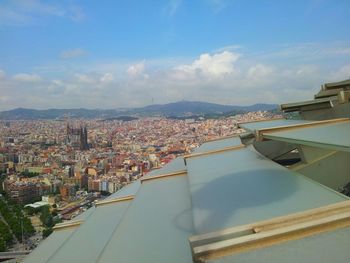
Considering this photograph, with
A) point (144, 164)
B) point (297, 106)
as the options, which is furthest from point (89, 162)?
point (297, 106)

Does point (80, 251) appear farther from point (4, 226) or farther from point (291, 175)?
point (4, 226)

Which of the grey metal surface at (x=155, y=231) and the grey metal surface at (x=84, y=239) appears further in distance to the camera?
the grey metal surface at (x=84, y=239)

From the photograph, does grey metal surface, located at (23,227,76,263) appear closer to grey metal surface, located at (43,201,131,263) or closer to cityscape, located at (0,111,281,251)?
grey metal surface, located at (43,201,131,263)

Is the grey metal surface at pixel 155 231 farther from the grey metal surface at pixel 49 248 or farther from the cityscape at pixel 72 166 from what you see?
the cityscape at pixel 72 166

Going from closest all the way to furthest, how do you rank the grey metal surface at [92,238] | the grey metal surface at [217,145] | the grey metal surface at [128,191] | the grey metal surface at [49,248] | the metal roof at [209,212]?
the metal roof at [209,212]
the grey metal surface at [92,238]
the grey metal surface at [49,248]
the grey metal surface at [128,191]
the grey metal surface at [217,145]

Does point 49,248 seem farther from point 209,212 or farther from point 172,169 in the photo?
point 209,212

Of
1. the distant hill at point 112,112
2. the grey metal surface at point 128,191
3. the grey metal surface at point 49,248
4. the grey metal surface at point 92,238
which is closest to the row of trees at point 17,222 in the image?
the grey metal surface at point 128,191

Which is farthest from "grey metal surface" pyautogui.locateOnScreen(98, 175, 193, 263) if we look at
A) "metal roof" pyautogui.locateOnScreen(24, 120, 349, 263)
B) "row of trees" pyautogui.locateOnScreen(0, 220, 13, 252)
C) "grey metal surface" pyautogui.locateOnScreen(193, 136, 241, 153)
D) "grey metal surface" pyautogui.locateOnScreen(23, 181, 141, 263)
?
"row of trees" pyautogui.locateOnScreen(0, 220, 13, 252)
